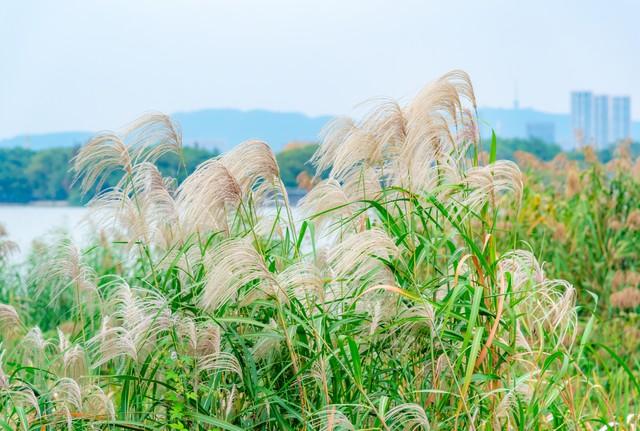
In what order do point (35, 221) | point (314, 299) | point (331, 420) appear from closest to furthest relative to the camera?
point (331, 420)
point (314, 299)
point (35, 221)

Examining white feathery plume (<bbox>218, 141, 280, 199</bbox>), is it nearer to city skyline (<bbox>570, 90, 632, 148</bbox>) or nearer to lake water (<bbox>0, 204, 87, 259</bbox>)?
lake water (<bbox>0, 204, 87, 259</bbox>)

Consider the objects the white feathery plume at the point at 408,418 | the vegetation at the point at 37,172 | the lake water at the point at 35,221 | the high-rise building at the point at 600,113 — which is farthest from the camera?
the high-rise building at the point at 600,113

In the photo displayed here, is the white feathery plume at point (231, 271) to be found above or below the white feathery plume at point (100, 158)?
below

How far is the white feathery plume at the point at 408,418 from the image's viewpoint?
2559 mm

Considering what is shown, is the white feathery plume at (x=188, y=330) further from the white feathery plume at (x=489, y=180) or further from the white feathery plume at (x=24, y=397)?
the white feathery plume at (x=489, y=180)

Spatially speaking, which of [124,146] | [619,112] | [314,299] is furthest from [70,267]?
[619,112]

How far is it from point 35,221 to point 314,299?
22.9ft

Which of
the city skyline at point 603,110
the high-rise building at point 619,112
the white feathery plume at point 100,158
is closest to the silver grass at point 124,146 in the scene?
the white feathery plume at point 100,158

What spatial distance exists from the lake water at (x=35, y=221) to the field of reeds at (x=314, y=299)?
433 centimetres

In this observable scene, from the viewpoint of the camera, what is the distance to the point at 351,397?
2844 millimetres

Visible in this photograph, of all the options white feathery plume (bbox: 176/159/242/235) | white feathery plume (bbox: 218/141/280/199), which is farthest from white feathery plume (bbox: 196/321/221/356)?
white feathery plume (bbox: 218/141/280/199)

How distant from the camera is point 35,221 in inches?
361

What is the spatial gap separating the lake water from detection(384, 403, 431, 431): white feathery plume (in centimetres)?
495

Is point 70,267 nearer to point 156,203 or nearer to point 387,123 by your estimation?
point 156,203
